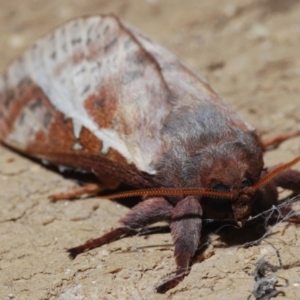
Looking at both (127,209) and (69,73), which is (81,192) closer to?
(127,209)

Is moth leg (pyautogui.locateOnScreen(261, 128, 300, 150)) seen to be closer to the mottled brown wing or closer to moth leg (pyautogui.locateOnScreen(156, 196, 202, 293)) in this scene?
the mottled brown wing

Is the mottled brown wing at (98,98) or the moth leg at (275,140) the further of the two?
the moth leg at (275,140)

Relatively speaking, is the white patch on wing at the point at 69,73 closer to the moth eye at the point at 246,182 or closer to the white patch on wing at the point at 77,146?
the white patch on wing at the point at 77,146

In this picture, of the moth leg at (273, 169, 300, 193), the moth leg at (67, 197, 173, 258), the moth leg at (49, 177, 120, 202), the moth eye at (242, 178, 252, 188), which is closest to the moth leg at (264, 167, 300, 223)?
the moth leg at (273, 169, 300, 193)

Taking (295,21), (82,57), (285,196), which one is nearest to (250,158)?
(285,196)

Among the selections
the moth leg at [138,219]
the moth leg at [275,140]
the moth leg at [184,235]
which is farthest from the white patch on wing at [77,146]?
the moth leg at [275,140]

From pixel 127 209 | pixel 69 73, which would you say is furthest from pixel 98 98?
pixel 127 209
